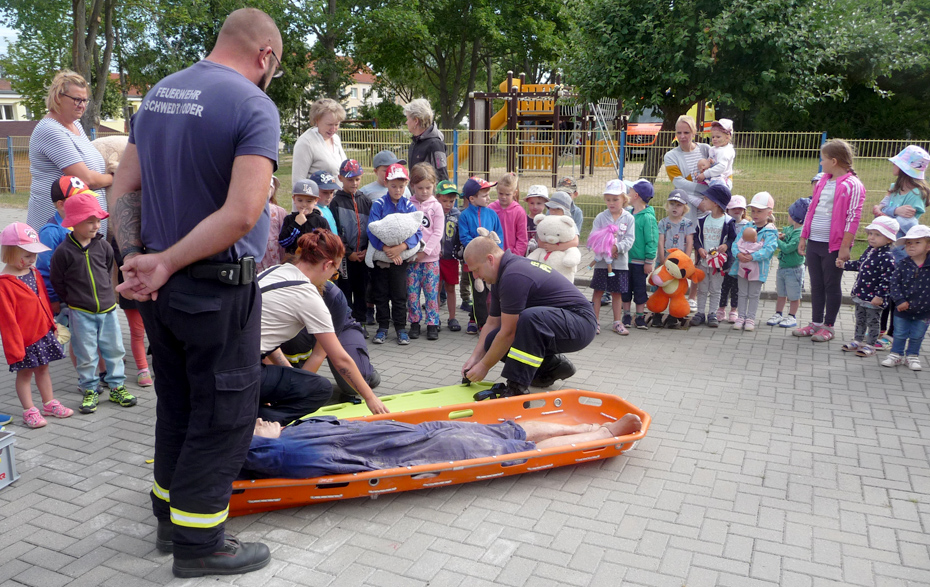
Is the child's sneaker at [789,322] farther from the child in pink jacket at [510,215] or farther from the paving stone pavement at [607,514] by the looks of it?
the child in pink jacket at [510,215]

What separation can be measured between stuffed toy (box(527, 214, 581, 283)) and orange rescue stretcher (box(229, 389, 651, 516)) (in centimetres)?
199

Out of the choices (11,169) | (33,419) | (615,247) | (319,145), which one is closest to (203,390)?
(33,419)

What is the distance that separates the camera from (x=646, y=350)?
6.80 metres

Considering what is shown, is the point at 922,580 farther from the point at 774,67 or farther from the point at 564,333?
the point at 774,67

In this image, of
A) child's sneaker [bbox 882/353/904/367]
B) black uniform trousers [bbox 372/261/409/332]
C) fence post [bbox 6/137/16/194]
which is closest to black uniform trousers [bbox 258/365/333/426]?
black uniform trousers [bbox 372/261/409/332]

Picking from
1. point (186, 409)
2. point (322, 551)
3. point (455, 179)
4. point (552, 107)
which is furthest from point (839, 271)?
point (552, 107)

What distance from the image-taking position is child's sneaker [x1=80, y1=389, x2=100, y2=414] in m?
5.11

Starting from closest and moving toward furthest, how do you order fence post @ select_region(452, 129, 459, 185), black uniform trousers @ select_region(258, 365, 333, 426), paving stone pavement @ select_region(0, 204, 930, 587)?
paving stone pavement @ select_region(0, 204, 930, 587)
black uniform trousers @ select_region(258, 365, 333, 426)
fence post @ select_region(452, 129, 459, 185)

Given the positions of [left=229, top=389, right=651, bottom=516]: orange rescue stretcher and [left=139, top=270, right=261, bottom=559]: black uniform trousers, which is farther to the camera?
[left=229, top=389, right=651, bottom=516]: orange rescue stretcher

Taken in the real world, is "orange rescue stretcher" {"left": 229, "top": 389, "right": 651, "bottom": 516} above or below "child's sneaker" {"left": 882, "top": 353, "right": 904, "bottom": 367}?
above

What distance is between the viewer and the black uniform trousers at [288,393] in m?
4.32

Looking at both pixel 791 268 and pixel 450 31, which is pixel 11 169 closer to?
pixel 791 268

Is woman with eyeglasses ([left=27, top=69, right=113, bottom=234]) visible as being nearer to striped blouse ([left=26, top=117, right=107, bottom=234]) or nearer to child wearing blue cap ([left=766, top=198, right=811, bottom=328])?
striped blouse ([left=26, top=117, right=107, bottom=234])

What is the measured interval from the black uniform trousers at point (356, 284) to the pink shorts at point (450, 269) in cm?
91
